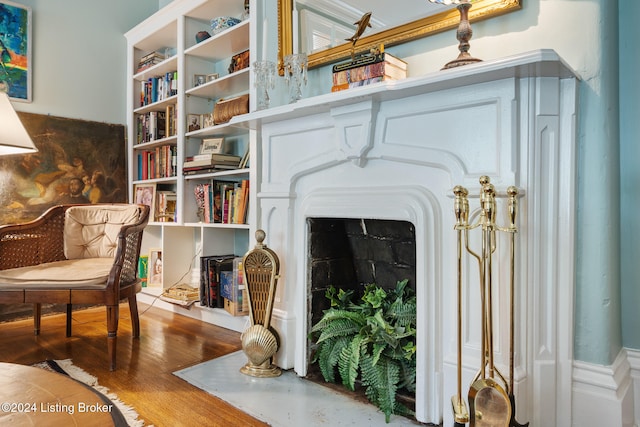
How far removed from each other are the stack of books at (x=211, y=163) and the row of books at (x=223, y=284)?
2.03 feet

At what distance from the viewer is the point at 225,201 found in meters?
2.93

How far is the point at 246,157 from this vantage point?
2848 millimetres

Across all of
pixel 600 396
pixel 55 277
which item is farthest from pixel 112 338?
pixel 600 396

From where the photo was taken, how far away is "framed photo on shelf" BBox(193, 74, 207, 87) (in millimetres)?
3201

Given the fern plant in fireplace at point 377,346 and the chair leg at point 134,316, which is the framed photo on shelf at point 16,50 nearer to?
the chair leg at point 134,316

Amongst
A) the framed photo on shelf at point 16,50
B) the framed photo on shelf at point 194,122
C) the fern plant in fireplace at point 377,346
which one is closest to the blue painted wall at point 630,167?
the fern plant in fireplace at point 377,346

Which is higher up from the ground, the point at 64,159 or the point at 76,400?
the point at 64,159

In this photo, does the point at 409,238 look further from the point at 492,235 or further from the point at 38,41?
the point at 38,41

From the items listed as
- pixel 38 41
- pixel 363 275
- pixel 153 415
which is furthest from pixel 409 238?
pixel 38 41

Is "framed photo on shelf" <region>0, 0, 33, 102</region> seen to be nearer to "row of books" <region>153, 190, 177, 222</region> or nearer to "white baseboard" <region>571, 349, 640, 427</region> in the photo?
"row of books" <region>153, 190, 177, 222</region>

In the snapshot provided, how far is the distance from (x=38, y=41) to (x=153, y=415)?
295 centimetres

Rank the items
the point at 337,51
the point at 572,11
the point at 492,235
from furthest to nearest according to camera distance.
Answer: the point at 337,51
the point at 572,11
the point at 492,235

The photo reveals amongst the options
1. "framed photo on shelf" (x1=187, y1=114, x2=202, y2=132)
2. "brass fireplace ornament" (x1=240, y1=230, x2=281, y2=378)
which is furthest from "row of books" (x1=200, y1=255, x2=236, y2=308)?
"framed photo on shelf" (x1=187, y1=114, x2=202, y2=132)

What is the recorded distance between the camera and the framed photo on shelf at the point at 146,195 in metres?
3.44
